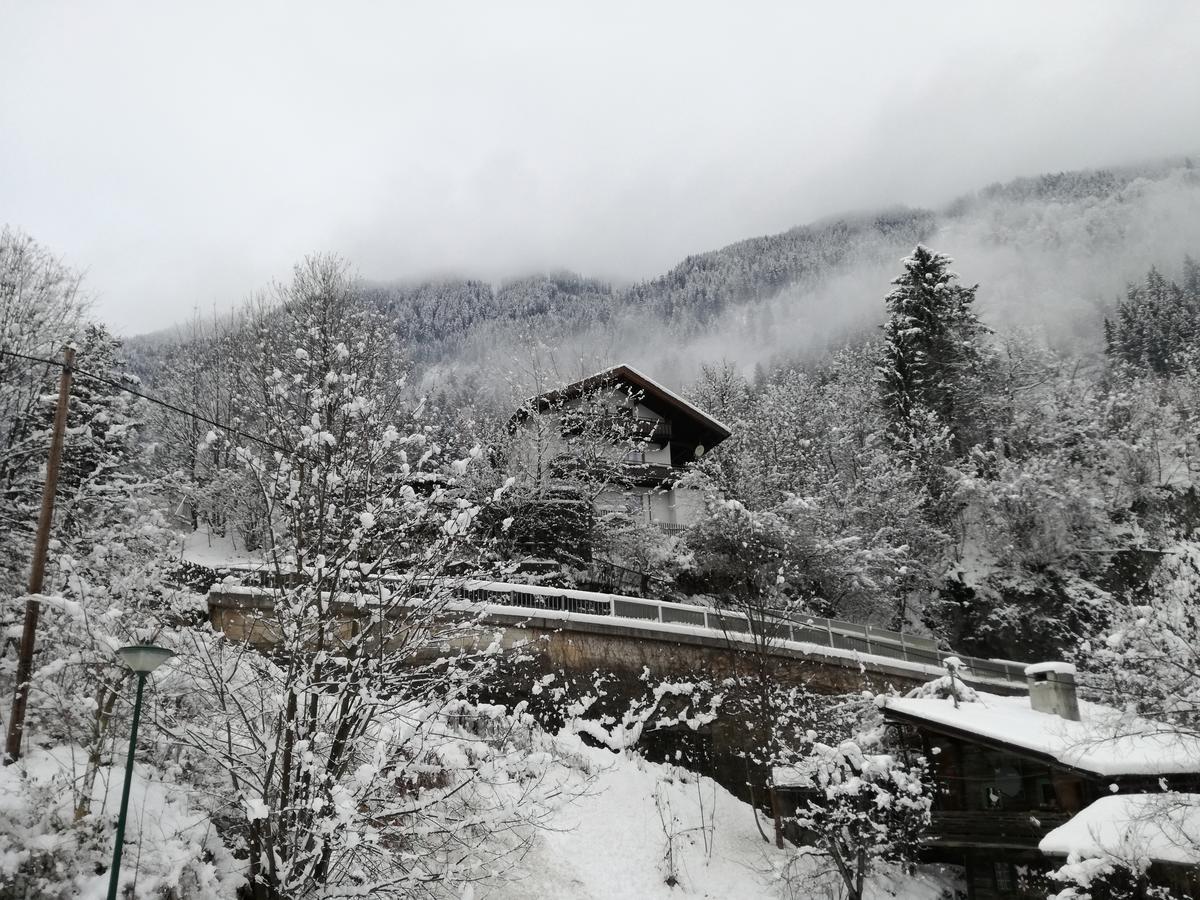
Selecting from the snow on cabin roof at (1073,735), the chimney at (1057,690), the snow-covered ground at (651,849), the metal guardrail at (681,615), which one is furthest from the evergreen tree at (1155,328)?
the snow-covered ground at (651,849)

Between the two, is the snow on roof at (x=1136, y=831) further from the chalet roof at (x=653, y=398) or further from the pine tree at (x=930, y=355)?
the pine tree at (x=930, y=355)

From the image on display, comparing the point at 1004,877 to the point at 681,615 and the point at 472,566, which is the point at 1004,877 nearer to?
the point at 681,615

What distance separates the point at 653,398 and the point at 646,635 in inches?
645

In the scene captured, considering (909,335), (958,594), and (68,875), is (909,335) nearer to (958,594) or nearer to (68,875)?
(958,594)

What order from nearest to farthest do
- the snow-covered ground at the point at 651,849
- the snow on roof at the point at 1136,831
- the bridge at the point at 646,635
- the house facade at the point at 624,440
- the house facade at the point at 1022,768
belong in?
the snow on roof at the point at 1136,831
the house facade at the point at 1022,768
the snow-covered ground at the point at 651,849
the bridge at the point at 646,635
the house facade at the point at 624,440

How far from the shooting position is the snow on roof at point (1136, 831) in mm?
10734

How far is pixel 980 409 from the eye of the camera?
1542 inches

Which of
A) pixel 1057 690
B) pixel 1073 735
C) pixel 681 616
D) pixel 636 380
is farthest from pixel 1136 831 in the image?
pixel 636 380

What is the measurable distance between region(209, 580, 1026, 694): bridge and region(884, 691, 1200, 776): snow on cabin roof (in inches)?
161

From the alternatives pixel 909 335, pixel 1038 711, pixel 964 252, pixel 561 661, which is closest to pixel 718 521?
pixel 561 661

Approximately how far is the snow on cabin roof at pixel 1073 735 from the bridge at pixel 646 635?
4091 millimetres

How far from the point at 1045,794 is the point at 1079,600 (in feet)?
56.7

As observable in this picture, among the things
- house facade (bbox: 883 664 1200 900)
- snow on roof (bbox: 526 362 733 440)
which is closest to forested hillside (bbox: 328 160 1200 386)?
snow on roof (bbox: 526 362 733 440)

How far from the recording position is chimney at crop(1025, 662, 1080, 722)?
16172 mm
